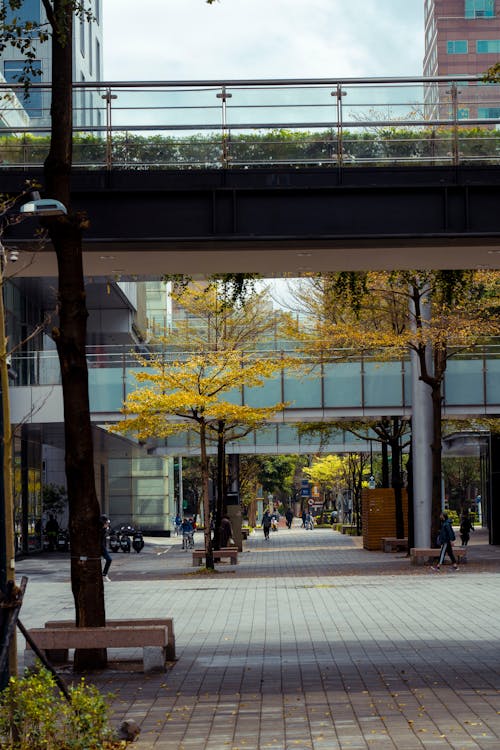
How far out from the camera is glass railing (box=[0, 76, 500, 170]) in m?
16.1

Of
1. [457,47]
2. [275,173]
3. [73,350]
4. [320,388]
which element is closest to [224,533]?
[320,388]

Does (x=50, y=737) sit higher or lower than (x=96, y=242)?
lower

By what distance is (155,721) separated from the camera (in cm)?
1073

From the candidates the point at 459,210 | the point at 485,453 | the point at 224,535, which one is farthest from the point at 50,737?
the point at 485,453

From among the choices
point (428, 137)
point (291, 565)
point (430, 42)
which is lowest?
point (291, 565)

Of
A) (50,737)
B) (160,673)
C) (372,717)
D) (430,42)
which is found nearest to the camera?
(50,737)

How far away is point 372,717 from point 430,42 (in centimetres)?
14105

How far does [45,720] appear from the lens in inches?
320

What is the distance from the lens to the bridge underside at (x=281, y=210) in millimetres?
15203

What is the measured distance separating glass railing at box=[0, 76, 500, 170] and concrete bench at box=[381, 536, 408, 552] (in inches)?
1107

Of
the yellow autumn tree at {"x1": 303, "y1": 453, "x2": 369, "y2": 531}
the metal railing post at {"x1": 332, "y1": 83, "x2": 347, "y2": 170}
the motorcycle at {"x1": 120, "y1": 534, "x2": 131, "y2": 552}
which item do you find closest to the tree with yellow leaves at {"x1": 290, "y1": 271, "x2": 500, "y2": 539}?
the metal railing post at {"x1": 332, "y1": 83, "x2": 347, "y2": 170}

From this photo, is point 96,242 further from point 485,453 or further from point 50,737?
point 485,453

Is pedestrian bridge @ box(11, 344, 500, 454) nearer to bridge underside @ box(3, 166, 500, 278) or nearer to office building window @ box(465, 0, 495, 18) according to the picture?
bridge underside @ box(3, 166, 500, 278)

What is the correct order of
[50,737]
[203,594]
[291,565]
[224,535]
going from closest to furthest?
[50,737], [203,594], [291,565], [224,535]
